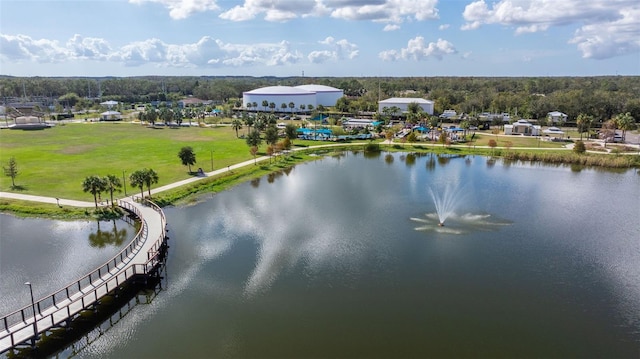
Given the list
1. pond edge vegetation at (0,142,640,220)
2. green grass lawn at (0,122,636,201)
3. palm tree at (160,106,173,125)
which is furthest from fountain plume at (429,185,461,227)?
palm tree at (160,106,173,125)

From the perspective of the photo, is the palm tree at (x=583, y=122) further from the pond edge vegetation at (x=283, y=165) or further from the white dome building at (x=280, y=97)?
the white dome building at (x=280, y=97)

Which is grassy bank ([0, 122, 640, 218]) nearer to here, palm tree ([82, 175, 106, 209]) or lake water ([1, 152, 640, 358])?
palm tree ([82, 175, 106, 209])

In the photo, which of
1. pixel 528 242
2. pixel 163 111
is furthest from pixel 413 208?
pixel 163 111

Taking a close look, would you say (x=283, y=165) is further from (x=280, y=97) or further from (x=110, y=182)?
(x=280, y=97)

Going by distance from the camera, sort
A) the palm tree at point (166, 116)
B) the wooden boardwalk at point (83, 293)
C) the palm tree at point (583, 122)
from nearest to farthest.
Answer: the wooden boardwalk at point (83, 293) < the palm tree at point (583, 122) < the palm tree at point (166, 116)

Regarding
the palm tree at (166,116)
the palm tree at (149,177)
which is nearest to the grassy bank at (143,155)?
the palm tree at (149,177)
